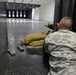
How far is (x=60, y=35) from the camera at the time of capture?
6.09ft

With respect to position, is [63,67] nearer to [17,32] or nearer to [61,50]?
[61,50]

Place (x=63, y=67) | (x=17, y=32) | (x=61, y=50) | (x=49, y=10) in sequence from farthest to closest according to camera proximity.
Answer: (x=49, y=10) < (x=17, y=32) < (x=61, y=50) < (x=63, y=67)

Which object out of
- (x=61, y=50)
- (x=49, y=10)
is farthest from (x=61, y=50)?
(x=49, y=10)

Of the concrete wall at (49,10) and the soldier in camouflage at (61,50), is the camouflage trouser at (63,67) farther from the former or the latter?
the concrete wall at (49,10)

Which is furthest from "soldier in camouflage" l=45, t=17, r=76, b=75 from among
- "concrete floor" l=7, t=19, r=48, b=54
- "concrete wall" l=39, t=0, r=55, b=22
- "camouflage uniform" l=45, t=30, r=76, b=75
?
"concrete wall" l=39, t=0, r=55, b=22

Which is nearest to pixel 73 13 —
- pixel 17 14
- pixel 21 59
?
pixel 21 59

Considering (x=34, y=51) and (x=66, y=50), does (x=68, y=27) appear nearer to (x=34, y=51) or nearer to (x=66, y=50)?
(x=66, y=50)

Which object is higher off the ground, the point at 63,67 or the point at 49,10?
the point at 49,10

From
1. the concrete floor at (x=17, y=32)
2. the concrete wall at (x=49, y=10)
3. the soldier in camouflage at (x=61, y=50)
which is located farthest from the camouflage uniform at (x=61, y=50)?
the concrete wall at (x=49, y=10)

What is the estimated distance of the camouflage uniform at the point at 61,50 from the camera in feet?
4.99

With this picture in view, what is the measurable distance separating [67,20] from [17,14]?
116ft

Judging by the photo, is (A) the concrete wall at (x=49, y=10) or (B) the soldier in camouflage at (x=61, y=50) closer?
(B) the soldier in camouflage at (x=61, y=50)

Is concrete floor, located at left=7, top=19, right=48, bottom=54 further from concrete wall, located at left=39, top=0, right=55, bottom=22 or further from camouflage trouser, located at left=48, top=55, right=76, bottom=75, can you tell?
concrete wall, located at left=39, top=0, right=55, bottom=22

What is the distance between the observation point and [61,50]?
170 centimetres
